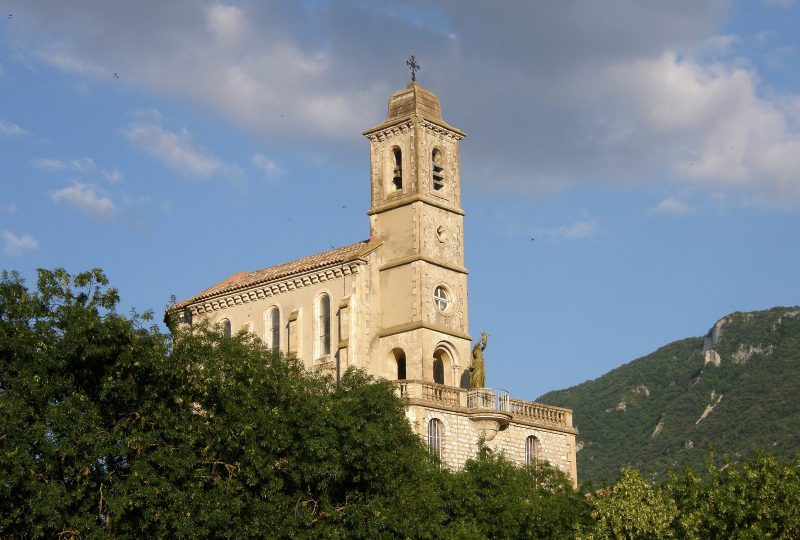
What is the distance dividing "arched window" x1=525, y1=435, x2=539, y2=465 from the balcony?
0.77m

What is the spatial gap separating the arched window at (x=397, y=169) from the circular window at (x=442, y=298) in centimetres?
537

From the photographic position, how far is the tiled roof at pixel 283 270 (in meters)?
67.8

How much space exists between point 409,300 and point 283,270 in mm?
7341

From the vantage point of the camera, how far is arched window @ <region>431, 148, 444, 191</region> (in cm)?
6931

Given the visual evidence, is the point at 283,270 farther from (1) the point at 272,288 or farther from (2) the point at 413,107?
(2) the point at 413,107

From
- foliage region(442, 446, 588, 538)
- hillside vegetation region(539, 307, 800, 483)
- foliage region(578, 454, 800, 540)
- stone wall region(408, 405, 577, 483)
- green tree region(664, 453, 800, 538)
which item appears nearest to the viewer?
green tree region(664, 453, 800, 538)

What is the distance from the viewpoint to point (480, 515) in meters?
53.7

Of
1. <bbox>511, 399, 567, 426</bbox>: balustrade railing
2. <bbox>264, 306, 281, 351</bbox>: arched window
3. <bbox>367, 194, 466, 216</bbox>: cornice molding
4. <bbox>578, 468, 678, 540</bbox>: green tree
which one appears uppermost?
<bbox>367, 194, 466, 216</bbox>: cornice molding

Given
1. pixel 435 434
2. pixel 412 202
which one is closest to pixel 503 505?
pixel 435 434

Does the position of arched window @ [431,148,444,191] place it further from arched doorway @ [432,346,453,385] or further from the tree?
the tree

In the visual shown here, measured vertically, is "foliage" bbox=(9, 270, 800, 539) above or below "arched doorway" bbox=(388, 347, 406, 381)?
below

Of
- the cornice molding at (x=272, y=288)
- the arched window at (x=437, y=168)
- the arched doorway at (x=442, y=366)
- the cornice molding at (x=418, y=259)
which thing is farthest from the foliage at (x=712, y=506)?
the arched window at (x=437, y=168)

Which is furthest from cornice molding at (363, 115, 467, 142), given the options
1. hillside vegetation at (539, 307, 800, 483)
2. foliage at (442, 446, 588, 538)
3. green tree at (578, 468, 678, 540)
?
hillside vegetation at (539, 307, 800, 483)

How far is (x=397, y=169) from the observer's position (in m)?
69.7
